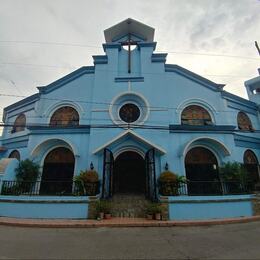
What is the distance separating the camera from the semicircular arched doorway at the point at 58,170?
40.0 feet

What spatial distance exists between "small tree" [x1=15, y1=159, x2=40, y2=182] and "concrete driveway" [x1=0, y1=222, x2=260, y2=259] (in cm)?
404

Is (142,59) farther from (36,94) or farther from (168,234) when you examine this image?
(168,234)

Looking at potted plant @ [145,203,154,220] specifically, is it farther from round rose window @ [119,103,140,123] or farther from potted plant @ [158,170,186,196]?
round rose window @ [119,103,140,123]

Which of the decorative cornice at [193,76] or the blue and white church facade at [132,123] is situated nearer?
the blue and white church facade at [132,123]

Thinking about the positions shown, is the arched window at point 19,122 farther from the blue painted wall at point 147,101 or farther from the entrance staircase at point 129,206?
the entrance staircase at point 129,206

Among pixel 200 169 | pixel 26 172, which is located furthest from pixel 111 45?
pixel 200 169

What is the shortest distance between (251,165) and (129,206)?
10039 millimetres

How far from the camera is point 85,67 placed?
571 inches

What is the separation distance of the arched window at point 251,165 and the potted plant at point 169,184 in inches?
264

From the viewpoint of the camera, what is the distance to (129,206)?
9.78 metres

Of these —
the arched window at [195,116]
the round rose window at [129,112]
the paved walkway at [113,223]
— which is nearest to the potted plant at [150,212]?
the paved walkway at [113,223]

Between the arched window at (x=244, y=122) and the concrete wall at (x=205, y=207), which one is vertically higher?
the arched window at (x=244, y=122)

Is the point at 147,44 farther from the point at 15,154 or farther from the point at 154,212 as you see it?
the point at 15,154

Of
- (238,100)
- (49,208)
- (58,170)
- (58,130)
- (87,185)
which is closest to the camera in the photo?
(49,208)
